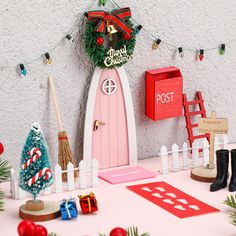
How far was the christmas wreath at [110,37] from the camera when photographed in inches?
114

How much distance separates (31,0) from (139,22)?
18.6 inches

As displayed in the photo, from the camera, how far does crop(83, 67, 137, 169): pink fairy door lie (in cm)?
298

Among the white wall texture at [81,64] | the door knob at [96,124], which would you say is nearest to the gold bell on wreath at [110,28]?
the white wall texture at [81,64]

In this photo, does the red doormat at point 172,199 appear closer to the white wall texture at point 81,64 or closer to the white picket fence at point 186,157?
the white picket fence at point 186,157

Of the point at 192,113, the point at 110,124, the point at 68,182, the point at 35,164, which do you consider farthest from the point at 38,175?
the point at 192,113

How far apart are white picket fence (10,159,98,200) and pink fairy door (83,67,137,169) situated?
18 centimetres

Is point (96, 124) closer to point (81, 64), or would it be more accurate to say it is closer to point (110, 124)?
point (110, 124)

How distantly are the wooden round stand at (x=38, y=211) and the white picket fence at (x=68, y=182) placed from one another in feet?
0.44

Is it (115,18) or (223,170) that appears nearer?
(223,170)

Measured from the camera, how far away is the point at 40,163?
99.3 inches

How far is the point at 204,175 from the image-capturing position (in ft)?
9.55

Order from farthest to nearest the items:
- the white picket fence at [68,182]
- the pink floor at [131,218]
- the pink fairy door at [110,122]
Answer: the pink fairy door at [110,122] < the white picket fence at [68,182] < the pink floor at [131,218]

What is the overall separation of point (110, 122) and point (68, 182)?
1.18 ft

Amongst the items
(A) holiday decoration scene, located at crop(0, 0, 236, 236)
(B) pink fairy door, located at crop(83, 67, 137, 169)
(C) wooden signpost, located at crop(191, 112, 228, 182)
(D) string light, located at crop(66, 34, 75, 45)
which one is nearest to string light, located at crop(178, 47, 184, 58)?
(A) holiday decoration scene, located at crop(0, 0, 236, 236)
